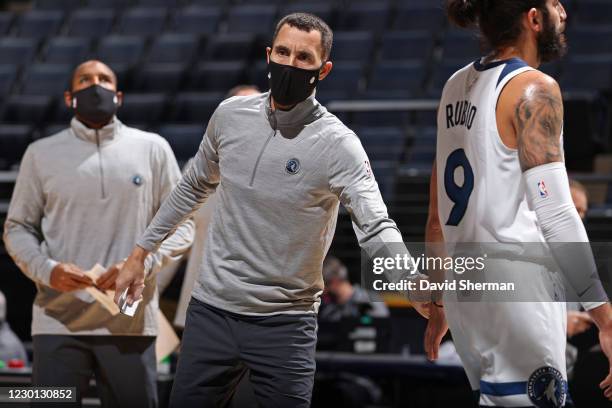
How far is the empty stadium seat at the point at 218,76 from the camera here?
845 cm

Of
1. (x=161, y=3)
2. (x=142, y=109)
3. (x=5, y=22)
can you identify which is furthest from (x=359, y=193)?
(x=5, y=22)

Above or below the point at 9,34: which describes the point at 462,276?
below

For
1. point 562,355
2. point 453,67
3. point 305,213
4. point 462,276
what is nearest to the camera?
point 562,355

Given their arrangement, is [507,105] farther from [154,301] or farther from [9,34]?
[9,34]

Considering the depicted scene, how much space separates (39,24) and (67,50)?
0.92 m

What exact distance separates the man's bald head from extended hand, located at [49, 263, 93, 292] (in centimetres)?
68

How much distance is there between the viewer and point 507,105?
6.47 ft

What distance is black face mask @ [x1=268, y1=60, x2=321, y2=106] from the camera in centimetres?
238

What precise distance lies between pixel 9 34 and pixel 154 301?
7.60m

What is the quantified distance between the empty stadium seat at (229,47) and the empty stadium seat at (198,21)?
410 mm

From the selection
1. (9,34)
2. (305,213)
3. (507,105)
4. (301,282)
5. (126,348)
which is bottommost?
(126,348)

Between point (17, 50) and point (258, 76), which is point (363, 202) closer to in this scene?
point (258, 76)

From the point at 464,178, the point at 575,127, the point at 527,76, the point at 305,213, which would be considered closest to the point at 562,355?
the point at 464,178

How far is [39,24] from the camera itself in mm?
10000
